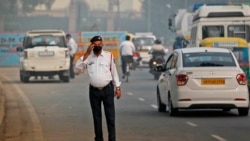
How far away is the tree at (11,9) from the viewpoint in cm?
9431

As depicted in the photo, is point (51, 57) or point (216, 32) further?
point (51, 57)

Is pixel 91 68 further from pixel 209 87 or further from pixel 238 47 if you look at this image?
pixel 238 47

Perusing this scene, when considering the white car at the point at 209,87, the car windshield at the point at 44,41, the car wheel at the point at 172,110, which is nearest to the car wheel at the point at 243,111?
the white car at the point at 209,87

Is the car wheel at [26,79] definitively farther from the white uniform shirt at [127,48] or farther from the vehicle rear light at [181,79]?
the vehicle rear light at [181,79]

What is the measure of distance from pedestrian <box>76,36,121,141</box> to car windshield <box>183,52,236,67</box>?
6.62 metres

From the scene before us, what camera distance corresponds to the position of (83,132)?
63.6ft

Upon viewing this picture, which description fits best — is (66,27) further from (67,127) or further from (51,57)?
(67,127)

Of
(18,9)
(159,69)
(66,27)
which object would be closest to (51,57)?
(159,69)

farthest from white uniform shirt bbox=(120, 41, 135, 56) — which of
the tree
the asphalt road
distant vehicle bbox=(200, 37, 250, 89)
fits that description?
the tree

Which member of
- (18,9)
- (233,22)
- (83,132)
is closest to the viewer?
(83,132)

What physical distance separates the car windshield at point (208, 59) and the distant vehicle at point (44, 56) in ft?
60.6

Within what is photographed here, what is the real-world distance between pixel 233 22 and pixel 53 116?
13.4 m

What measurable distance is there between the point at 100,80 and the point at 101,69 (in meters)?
0.17

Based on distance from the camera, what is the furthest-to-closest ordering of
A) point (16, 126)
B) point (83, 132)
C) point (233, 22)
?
1. point (233, 22)
2. point (16, 126)
3. point (83, 132)
